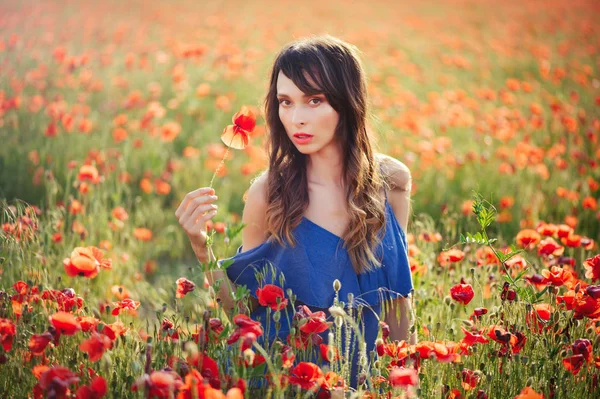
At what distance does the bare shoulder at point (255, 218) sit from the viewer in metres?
2.37

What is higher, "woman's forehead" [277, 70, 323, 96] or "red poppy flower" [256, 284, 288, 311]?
"woman's forehead" [277, 70, 323, 96]

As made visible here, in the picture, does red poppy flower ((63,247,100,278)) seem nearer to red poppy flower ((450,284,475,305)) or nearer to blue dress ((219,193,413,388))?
blue dress ((219,193,413,388))

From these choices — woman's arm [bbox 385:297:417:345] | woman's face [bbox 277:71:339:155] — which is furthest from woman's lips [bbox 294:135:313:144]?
woman's arm [bbox 385:297:417:345]

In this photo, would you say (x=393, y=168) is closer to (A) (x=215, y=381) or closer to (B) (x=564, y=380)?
(B) (x=564, y=380)

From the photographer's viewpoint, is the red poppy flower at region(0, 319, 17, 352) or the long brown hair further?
the long brown hair

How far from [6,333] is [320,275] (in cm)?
101

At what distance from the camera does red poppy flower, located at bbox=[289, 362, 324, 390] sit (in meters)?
1.55

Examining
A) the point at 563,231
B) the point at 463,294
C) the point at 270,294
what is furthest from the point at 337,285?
the point at 563,231

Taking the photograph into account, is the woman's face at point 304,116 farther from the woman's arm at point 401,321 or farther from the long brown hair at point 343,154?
the woman's arm at point 401,321

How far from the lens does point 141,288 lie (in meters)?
3.23

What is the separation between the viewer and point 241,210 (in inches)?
173

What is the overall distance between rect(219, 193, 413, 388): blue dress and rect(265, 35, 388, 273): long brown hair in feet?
0.11

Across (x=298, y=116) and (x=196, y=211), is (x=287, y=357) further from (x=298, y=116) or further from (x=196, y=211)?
Result: (x=298, y=116)

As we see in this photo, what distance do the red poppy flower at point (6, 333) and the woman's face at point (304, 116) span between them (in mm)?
1084
